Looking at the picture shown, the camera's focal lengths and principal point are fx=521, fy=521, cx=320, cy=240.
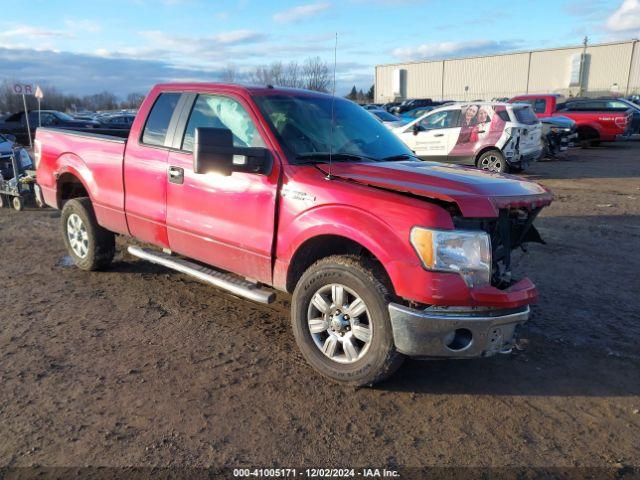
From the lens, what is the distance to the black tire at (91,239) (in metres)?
5.65

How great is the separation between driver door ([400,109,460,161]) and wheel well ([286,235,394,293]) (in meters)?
9.77

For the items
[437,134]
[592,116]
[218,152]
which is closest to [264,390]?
[218,152]

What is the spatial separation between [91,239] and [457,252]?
423 centimetres

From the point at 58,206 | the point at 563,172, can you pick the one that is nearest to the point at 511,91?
the point at 563,172

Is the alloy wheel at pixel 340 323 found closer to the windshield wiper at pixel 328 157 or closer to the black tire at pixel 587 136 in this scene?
the windshield wiper at pixel 328 157

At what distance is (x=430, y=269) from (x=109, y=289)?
12.1ft

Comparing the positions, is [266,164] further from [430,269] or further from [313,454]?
[313,454]

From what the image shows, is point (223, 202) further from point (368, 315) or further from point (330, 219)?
point (368, 315)

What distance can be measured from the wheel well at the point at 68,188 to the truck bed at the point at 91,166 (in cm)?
3

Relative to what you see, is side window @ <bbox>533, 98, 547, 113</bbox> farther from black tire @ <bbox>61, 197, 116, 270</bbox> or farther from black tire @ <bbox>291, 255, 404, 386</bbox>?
black tire @ <bbox>291, 255, 404, 386</bbox>

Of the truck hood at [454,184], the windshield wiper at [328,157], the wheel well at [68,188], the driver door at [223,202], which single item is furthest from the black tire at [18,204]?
the truck hood at [454,184]

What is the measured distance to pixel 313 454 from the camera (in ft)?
9.29

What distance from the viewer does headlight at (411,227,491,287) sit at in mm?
3057

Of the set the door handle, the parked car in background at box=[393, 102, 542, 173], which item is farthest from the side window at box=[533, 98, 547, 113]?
the door handle
